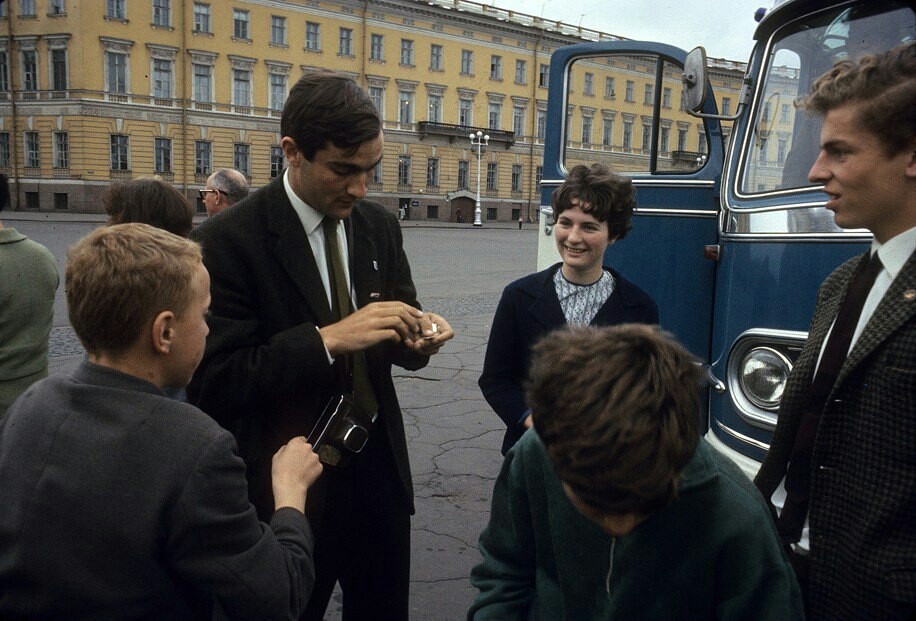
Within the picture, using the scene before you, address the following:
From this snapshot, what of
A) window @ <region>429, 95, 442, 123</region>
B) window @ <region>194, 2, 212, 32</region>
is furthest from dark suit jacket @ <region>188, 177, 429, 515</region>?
window @ <region>429, 95, 442, 123</region>

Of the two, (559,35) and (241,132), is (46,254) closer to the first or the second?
(241,132)

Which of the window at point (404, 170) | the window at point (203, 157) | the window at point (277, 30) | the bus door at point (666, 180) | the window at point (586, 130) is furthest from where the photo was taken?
the window at point (404, 170)

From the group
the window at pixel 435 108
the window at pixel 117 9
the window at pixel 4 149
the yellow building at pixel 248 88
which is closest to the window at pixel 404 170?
the yellow building at pixel 248 88

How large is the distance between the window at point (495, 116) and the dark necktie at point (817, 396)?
176 feet

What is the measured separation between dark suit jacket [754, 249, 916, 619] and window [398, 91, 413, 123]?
50.8 m

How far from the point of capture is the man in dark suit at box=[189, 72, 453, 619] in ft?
6.43

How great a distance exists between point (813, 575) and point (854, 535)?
0.53ft

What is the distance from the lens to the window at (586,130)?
4.91 meters

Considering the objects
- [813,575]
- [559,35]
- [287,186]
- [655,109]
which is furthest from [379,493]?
[559,35]

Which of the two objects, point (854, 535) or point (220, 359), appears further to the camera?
point (220, 359)

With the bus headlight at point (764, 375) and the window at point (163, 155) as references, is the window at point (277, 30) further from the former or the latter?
the bus headlight at point (764, 375)

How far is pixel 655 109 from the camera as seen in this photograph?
4.28m

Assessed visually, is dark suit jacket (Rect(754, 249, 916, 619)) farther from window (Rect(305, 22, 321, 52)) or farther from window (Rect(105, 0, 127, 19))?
window (Rect(305, 22, 321, 52))

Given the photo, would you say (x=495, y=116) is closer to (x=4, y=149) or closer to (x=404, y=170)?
(x=404, y=170)
